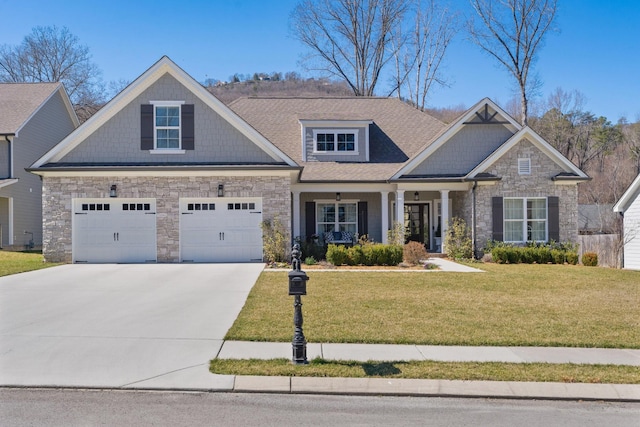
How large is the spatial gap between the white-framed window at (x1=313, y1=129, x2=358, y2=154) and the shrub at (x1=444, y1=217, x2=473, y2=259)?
524cm

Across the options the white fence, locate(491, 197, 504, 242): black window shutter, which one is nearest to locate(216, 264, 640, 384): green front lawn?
locate(491, 197, 504, 242): black window shutter

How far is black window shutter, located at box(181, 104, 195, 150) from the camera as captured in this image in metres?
18.6

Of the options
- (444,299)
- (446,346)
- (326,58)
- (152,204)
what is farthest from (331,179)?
(326,58)

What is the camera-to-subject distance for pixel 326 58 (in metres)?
37.2

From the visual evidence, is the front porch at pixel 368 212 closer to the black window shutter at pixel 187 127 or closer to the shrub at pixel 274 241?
the shrub at pixel 274 241

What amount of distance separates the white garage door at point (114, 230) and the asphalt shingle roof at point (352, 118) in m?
6.00

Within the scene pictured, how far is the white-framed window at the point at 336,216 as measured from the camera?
2250 centimetres

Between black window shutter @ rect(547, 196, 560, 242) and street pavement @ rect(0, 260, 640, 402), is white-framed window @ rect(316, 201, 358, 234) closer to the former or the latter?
black window shutter @ rect(547, 196, 560, 242)

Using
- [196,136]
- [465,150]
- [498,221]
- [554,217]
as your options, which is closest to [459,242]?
[498,221]

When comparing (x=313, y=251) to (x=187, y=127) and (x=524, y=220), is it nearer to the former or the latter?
(x=187, y=127)

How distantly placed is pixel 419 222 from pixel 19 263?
15.3 meters

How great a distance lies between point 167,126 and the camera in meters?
18.7

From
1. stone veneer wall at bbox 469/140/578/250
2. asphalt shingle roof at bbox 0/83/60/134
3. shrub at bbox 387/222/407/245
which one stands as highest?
asphalt shingle roof at bbox 0/83/60/134

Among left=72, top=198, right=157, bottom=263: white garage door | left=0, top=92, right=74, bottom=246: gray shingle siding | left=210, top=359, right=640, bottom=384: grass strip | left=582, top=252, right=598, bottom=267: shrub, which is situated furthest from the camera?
left=0, top=92, right=74, bottom=246: gray shingle siding
